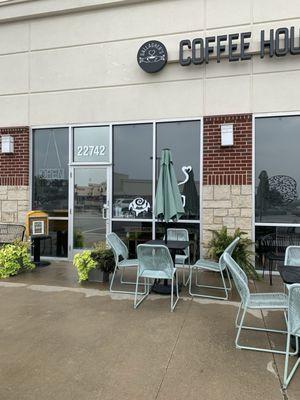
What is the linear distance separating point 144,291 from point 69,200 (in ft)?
11.1

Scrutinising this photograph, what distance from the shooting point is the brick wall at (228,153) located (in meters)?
7.12

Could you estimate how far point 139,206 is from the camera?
308 inches

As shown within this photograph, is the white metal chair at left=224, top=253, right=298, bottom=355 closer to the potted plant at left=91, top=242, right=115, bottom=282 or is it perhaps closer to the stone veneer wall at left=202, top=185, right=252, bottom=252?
the potted plant at left=91, top=242, right=115, bottom=282

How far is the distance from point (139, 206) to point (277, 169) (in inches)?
112

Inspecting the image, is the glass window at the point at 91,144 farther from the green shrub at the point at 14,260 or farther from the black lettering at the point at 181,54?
the green shrub at the point at 14,260

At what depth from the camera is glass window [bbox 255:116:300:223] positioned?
697 cm

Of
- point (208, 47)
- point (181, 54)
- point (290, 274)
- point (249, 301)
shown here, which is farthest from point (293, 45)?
point (249, 301)

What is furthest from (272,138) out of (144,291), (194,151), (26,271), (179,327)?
(26,271)

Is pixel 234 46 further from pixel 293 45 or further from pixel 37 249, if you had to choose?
pixel 37 249

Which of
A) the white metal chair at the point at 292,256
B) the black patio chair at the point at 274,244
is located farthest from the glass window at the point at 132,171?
the white metal chair at the point at 292,256

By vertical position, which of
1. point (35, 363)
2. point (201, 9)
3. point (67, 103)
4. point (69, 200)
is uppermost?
point (201, 9)

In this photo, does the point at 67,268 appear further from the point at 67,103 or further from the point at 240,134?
the point at 240,134

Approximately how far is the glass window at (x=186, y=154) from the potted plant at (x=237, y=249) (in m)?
→ 0.75

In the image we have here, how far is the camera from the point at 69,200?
27.0 ft
